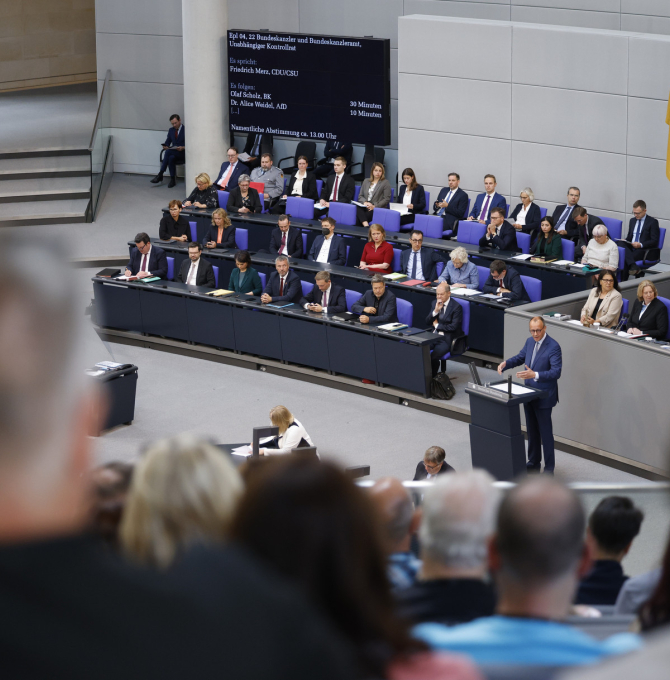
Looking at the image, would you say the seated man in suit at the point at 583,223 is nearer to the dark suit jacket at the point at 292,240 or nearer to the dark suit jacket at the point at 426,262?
the dark suit jacket at the point at 426,262

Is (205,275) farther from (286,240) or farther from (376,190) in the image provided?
(376,190)

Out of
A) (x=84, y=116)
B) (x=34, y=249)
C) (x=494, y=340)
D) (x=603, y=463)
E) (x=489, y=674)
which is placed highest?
(x=84, y=116)

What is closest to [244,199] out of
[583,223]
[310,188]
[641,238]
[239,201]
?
[239,201]

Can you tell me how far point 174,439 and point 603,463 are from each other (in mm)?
8556

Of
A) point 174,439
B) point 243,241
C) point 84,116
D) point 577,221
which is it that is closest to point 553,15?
point 577,221

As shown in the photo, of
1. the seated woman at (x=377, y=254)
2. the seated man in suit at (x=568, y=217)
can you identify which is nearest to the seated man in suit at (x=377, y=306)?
the seated woman at (x=377, y=254)

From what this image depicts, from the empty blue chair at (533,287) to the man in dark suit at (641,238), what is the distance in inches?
69.0

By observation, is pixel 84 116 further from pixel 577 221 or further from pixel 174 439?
pixel 174 439

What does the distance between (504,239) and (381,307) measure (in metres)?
2.36

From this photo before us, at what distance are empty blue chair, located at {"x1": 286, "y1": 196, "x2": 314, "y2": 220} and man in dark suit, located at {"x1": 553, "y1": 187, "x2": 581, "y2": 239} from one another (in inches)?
136

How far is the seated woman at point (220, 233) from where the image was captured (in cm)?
1375

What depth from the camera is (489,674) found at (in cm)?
122

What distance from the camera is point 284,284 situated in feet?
40.0

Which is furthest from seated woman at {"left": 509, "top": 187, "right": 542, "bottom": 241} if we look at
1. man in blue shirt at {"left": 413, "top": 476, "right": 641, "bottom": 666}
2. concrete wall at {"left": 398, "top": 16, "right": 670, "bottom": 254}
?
man in blue shirt at {"left": 413, "top": 476, "right": 641, "bottom": 666}
